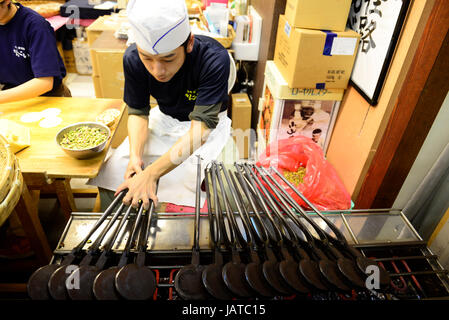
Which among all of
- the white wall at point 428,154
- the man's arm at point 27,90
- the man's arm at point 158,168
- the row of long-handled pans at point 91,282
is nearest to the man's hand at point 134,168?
the man's arm at point 158,168

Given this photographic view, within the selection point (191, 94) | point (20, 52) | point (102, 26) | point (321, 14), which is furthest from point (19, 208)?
point (102, 26)

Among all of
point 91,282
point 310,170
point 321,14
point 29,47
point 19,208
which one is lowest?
point 310,170

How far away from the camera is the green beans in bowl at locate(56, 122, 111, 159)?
4.93 ft

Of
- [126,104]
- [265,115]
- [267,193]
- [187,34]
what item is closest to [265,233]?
[267,193]

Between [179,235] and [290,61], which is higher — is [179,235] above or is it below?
below

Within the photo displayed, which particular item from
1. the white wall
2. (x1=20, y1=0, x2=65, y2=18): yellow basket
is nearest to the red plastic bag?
the white wall

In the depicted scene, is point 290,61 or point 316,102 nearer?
point 290,61

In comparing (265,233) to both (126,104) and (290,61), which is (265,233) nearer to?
(126,104)

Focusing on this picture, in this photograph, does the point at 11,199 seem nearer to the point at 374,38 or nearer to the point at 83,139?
the point at 83,139

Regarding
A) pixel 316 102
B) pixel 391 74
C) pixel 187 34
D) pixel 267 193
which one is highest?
pixel 187 34

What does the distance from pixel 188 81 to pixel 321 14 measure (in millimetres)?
1211

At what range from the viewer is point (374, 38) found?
204 centimetres

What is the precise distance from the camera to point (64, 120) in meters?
1.85
